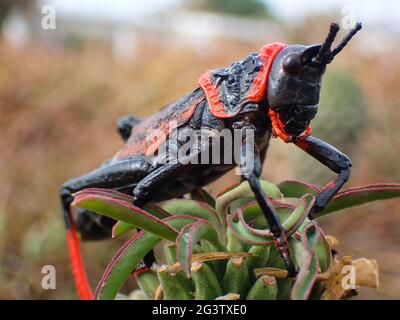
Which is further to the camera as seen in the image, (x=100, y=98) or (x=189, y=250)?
(x=100, y=98)

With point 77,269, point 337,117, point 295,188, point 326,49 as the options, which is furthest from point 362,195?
point 337,117

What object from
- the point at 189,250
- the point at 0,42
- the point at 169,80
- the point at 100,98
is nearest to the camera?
the point at 189,250

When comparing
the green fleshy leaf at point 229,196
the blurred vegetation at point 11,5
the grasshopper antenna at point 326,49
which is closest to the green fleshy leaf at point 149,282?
the green fleshy leaf at point 229,196

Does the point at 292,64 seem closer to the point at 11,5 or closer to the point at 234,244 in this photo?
the point at 234,244

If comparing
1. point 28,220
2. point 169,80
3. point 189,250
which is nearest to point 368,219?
point 28,220

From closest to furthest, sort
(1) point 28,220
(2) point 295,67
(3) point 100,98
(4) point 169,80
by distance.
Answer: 1. (2) point 295,67
2. (1) point 28,220
3. (3) point 100,98
4. (4) point 169,80

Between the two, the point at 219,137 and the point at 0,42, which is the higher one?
the point at 0,42

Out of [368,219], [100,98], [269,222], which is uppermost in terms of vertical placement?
[100,98]

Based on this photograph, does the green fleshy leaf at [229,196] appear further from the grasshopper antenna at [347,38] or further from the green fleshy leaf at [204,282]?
the grasshopper antenna at [347,38]
